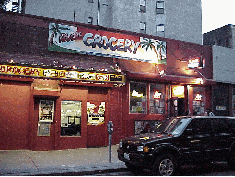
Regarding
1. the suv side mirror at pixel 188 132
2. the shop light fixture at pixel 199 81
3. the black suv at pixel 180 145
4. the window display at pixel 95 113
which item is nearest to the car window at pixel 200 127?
the black suv at pixel 180 145

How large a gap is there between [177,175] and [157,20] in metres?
29.0

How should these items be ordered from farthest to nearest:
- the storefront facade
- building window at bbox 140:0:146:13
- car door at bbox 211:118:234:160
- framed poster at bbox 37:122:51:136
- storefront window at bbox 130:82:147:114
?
building window at bbox 140:0:146:13, storefront window at bbox 130:82:147:114, framed poster at bbox 37:122:51:136, the storefront facade, car door at bbox 211:118:234:160

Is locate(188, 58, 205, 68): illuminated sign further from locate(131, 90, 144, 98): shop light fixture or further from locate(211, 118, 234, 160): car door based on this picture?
locate(211, 118, 234, 160): car door

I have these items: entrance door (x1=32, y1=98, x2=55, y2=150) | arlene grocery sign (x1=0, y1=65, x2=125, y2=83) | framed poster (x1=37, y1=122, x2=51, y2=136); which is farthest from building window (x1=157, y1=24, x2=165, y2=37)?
framed poster (x1=37, y1=122, x2=51, y2=136)

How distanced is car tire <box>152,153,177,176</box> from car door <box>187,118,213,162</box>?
684 millimetres

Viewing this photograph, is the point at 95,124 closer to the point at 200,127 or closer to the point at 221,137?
the point at 200,127

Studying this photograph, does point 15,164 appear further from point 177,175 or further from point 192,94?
point 192,94

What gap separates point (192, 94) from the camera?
1773 cm

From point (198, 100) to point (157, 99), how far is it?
3002 mm

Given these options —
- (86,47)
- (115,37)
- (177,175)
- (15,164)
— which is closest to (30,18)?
(86,47)

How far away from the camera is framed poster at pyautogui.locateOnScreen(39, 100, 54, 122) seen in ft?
43.6

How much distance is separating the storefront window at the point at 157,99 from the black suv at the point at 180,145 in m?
6.24

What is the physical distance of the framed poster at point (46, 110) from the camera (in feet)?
43.6

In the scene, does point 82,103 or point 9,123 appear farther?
point 82,103
